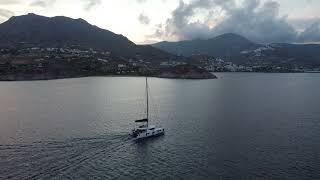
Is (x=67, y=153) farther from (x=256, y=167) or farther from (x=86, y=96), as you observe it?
(x=86, y=96)

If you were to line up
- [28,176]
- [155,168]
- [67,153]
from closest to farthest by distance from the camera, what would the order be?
[28,176] → [155,168] → [67,153]

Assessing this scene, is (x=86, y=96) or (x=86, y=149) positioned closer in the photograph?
(x=86, y=149)

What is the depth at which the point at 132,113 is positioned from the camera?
109 m

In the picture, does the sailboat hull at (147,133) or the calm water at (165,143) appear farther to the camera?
the sailboat hull at (147,133)

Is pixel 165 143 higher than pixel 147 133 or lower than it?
lower

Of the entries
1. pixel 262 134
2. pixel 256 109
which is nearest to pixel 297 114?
pixel 256 109

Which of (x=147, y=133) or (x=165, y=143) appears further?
(x=147, y=133)

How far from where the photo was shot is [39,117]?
100 m

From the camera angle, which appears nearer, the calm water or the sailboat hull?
the calm water

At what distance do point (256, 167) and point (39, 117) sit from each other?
63477 millimetres

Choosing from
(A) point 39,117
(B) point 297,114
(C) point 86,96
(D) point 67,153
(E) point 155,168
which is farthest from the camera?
(C) point 86,96

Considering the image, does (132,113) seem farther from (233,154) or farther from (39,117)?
(233,154)

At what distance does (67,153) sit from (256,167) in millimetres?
31107

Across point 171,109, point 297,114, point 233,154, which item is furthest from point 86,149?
point 297,114
